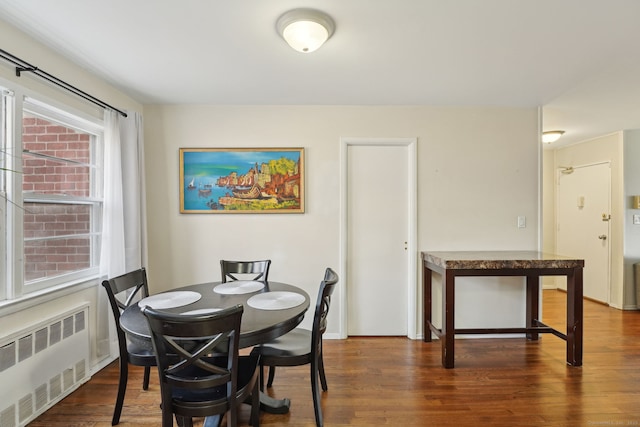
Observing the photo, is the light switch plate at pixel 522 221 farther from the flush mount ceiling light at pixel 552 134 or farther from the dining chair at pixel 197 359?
the dining chair at pixel 197 359

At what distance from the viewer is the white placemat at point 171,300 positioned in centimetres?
188

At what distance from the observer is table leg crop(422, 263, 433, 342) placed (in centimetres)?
312

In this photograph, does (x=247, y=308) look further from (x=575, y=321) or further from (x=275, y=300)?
(x=575, y=321)

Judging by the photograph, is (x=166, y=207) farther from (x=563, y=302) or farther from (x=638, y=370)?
(x=563, y=302)

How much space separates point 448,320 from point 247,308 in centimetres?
169

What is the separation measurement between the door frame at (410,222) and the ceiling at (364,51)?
38 cm

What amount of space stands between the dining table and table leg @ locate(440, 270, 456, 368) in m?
1.26

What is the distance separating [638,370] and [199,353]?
3.36 m

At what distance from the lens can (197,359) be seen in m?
1.41

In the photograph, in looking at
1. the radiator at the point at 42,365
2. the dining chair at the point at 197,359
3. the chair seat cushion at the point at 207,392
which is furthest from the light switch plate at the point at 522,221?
the radiator at the point at 42,365

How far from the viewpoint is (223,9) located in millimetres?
1677

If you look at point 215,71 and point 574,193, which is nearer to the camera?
point 215,71

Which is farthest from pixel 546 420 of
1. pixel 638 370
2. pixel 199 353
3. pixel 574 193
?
pixel 574 193

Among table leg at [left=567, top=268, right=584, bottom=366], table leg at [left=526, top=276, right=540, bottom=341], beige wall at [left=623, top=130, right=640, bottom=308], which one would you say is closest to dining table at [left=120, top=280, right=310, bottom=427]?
table leg at [left=567, top=268, right=584, bottom=366]
